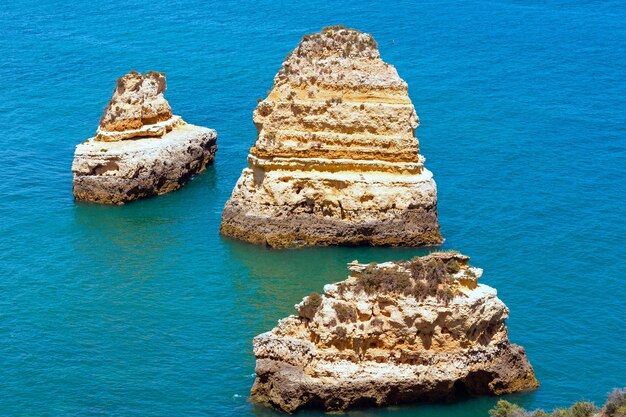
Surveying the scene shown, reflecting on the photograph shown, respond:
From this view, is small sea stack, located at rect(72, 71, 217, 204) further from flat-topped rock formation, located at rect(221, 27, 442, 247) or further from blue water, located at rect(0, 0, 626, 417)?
flat-topped rock formation, located at rect(221, 27, 442, 247)

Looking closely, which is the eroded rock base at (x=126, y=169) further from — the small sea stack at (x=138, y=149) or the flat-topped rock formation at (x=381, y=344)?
the flat-topped rock formation at (x=381, y=344)

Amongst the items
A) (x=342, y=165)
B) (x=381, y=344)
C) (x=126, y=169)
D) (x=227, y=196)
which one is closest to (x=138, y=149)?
(x=126, y=169)

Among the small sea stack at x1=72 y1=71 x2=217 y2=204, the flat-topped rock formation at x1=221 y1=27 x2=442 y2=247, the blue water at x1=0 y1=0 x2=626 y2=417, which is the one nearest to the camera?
the blue water at x1=0 y1=0 x2=626 y2=417

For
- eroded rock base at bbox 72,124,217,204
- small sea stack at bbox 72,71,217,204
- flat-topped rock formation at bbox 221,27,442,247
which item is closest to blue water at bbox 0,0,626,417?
eroded rock base at bbox 72,124,217,204

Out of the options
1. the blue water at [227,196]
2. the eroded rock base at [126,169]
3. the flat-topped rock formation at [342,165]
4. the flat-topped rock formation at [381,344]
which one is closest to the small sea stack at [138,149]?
the eroded rock base at [126,169]

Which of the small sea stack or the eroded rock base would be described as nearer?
the eroded rock base

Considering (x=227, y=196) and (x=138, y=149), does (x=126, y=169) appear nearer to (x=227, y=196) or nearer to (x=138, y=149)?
(x=138, y=149)

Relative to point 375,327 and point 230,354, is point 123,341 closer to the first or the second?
point 230,354
